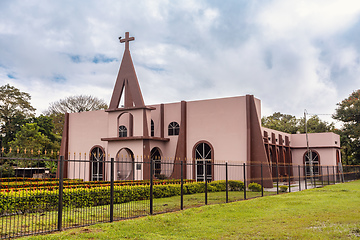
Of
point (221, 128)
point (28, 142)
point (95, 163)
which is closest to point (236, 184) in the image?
point (221, 128)

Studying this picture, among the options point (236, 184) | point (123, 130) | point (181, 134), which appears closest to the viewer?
point (236, 184)

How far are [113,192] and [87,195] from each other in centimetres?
276

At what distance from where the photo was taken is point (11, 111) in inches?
1828

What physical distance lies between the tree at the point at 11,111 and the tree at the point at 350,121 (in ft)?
131

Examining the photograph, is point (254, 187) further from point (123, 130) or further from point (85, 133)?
point (85, 133)

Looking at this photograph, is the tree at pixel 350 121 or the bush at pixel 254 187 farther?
the tree at pixel 350 121

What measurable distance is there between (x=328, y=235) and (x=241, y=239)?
212 centimetres

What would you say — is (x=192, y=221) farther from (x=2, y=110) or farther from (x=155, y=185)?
(x=2, y=110)

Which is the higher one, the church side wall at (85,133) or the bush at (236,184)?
the church side wall at (85,133)

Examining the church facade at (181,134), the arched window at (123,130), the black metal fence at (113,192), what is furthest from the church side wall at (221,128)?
the arched window at (123,130)

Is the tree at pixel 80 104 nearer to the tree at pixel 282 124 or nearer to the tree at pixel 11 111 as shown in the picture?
the tree at pixel 11 111

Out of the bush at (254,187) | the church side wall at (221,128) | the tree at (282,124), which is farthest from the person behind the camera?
the tree at (282,124)

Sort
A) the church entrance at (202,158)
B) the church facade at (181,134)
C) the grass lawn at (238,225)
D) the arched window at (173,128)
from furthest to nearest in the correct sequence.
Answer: the arched window at (173,128), the church entrance at (202,158), the church facade at (181,134), the grass lawn at (238,225)

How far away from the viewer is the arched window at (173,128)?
88.9 feet
